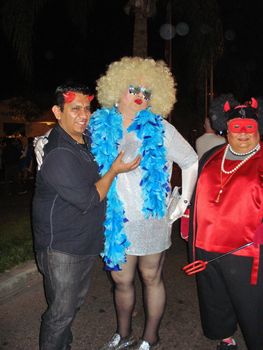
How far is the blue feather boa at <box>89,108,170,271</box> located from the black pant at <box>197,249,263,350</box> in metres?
0.49

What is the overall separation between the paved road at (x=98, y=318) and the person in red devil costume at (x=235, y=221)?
0.75 m

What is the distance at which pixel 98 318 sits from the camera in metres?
3.62

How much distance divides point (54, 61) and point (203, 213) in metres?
20.0

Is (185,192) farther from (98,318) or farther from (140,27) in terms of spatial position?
(140,27)

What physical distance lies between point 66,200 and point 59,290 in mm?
575

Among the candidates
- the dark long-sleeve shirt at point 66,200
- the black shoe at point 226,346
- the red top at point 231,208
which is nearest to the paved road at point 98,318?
the black shoe at point 226,346

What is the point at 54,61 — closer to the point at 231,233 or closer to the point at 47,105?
the point at 47,105

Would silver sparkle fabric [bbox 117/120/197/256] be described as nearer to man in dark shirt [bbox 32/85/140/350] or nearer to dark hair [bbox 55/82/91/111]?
man in dark shirt [bbox 32/85/140/350]

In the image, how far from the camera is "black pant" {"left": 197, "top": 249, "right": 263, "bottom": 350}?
8.20 feet

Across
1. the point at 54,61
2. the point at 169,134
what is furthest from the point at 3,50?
the point at 169,134

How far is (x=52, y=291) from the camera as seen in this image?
240 centimetres

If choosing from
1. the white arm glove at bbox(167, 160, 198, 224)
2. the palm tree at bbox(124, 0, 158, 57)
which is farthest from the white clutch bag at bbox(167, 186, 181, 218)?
the palm tree at bbox(124, 0, 158, 57)

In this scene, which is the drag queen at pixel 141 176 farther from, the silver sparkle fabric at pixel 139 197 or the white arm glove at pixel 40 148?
the white arm glove at pixel 40 148

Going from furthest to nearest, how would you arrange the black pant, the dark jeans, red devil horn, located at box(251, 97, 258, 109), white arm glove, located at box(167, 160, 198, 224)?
white arm glove, located at box(167, 160, 198, 224)
red devil horn, located at box(251, 97, 258, 109)
the black pant
the dark jeans
